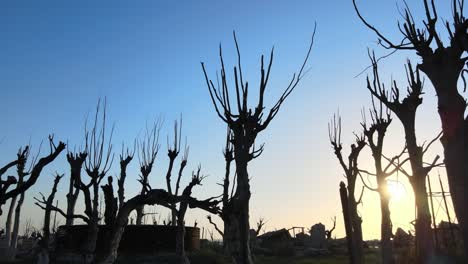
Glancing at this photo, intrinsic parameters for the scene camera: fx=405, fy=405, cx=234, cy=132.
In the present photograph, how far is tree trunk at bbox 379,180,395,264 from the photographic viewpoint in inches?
501

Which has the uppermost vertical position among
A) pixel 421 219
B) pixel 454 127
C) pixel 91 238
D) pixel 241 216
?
pixel 454 127

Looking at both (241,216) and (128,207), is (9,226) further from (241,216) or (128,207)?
(241,216)

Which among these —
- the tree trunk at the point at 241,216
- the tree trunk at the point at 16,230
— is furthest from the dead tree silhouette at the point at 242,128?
the tree trunk at the point at 16,230

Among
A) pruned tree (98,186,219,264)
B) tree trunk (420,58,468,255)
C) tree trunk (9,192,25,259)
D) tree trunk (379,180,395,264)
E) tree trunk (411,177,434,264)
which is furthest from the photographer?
tree trunk (9,192,25,259)

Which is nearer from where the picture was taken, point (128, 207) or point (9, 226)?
point (128, 207)

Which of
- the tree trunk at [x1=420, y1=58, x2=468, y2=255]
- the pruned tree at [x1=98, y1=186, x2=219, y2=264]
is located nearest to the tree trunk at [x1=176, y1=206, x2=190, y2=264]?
the pruned tree at [x1=98, y1=186, x2=219, y2=264]

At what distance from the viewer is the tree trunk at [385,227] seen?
12.7 metres

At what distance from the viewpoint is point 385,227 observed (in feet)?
42.8

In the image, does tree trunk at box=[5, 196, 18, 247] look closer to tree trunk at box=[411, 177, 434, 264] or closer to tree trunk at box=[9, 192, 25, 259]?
tree trunk at box=[9, 192, 25, 259]

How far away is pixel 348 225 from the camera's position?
7.90m

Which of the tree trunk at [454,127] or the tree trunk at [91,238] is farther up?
the tree trunk at [454,127]

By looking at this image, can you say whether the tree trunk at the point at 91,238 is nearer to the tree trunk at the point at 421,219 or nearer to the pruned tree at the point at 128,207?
the pruned tree at the point at 128,207

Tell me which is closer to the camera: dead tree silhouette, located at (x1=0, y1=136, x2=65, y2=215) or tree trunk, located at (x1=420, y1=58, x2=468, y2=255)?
tree trunk, located at (x1=420, y1=58, x2=468, y2=255)

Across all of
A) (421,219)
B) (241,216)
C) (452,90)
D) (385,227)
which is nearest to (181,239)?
(385,227)
